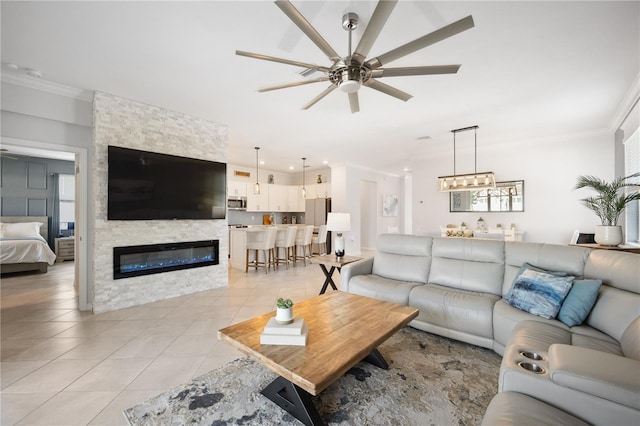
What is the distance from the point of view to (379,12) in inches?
56.7

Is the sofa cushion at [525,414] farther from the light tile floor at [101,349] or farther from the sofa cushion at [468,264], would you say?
the light tile floor at [101,349]

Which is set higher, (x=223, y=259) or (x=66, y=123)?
(x=66, y=123)

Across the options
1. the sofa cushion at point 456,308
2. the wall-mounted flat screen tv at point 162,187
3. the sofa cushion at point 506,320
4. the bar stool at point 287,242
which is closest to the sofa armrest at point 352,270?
the sofa cushion at point 456,308

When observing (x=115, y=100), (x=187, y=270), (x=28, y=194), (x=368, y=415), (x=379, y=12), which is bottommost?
(x=368, y=415)

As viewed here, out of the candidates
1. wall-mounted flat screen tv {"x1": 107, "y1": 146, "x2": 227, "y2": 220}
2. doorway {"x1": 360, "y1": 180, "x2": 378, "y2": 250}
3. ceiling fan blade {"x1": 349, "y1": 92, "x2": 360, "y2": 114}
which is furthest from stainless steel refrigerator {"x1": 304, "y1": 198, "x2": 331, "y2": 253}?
ceiling fan blade {"x1": 349, "y1": 92, "x2": 360, "y2": 114}

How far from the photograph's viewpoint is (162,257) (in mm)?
3951

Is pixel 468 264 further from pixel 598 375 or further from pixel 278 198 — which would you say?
pixel 278 198

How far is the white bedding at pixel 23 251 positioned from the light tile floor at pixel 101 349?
1001 mm

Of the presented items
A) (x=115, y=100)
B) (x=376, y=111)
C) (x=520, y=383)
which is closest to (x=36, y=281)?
(x=115, y=100)

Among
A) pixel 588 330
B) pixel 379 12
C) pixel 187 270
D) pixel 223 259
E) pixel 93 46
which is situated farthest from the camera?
pixel 223 259

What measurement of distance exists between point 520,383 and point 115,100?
15.7 feet

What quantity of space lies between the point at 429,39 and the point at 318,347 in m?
1.96

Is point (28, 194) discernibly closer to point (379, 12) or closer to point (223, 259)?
point (223, 259)

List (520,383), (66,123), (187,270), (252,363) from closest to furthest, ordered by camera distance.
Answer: (520,383)
(252,363)
(66,123)
(187,270)
